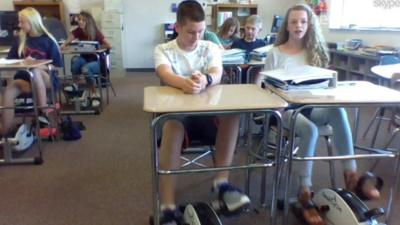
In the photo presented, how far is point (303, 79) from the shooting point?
5.55ft

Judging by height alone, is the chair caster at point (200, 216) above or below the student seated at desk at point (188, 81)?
below

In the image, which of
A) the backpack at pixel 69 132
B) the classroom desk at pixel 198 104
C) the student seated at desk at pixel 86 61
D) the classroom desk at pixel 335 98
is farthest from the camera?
the student seated at desk at pixel 86 61

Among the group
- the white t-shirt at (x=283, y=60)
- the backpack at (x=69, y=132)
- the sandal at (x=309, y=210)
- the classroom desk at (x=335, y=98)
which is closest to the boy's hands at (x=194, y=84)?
the classroom desk at (x=335, y=98)

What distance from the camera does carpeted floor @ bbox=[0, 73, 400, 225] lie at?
201 centimetres

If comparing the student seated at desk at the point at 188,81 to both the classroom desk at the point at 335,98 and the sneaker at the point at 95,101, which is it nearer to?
the classroom desk at the point at 335,98

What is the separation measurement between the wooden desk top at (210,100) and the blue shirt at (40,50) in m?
2.02

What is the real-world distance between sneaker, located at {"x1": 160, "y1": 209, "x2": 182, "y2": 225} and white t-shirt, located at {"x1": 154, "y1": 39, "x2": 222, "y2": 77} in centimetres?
69

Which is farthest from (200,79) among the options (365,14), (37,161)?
(365,14)

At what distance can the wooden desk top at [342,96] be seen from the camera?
1.54m

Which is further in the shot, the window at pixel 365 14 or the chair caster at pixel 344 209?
the window at pixel 365 14

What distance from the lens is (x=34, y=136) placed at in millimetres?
3123

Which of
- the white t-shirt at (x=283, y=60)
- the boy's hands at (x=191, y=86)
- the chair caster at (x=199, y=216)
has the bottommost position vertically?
the chair caster at (x=199, y=216)

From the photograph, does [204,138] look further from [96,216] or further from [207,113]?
[96,216]

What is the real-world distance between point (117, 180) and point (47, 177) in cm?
48
